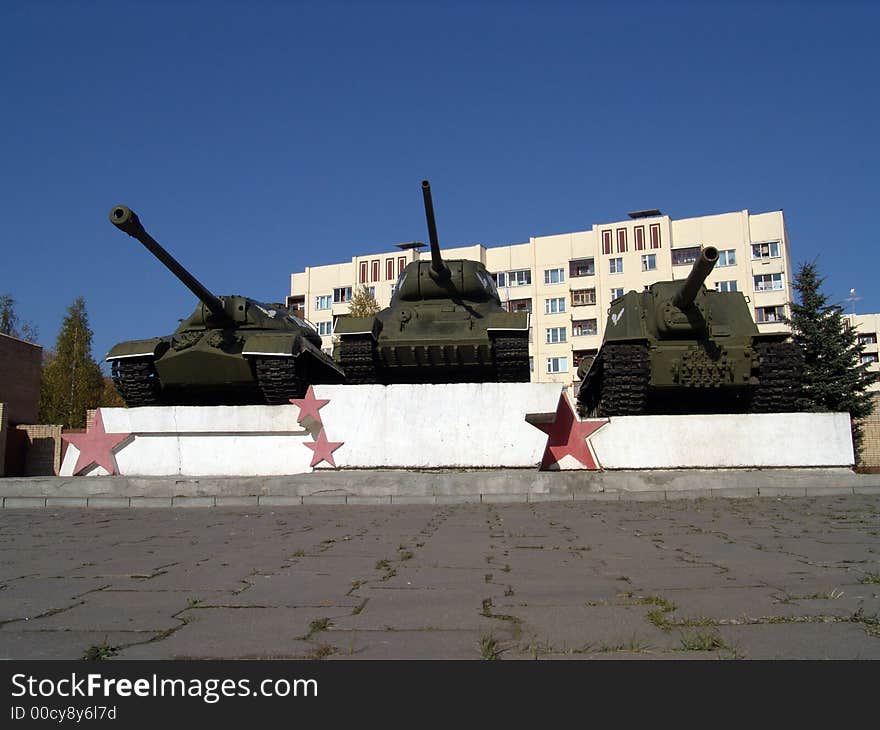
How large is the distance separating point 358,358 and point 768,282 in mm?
41290

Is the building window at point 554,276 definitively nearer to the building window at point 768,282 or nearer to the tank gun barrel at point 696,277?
the building window at point 768,282

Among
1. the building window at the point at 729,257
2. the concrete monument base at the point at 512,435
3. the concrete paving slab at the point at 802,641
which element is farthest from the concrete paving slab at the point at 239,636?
the building window at the point at 729,257

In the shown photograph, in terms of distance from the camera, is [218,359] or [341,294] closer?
[218,359]

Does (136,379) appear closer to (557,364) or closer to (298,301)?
(557,364)

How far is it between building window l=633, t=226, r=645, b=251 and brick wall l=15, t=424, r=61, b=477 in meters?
38.8

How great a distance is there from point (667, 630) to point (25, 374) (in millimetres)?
30056

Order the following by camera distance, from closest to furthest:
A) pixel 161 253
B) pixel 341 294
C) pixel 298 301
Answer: pixel 161 253 → pixel 341 294 → pixel 298 301

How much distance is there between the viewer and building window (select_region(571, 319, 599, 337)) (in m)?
51.8

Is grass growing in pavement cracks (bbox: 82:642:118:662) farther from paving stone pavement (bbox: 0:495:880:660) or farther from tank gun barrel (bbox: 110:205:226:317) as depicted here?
tank gun barrel (bbox: 110:205:226:317)

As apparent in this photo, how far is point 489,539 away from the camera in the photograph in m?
5.49

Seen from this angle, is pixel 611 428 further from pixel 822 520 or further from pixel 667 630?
pixel 667 630

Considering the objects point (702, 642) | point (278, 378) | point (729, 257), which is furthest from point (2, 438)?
point (729, 257)

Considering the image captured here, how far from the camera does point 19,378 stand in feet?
89.2
